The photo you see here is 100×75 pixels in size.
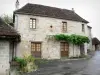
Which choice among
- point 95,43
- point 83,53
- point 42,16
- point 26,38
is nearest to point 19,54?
point 26,38

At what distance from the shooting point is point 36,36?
2708 cm

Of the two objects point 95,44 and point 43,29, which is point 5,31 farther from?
point 95,44

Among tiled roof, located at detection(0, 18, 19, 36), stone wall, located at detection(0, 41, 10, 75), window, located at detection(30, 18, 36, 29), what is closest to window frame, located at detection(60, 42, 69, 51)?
window, located at detection(30, 18, 36, 29)

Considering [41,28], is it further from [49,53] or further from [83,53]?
[83,53]

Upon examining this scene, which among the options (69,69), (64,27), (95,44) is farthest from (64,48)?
(95,44)

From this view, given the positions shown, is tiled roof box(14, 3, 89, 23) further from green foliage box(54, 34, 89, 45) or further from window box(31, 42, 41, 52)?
window box(31, 42, 41, 52)

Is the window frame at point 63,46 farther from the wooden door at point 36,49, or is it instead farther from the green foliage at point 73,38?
the wooden door at point 36,49

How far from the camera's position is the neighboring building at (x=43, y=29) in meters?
26.2

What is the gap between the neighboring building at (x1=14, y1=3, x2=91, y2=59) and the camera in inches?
1032

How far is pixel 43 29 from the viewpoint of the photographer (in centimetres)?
2753

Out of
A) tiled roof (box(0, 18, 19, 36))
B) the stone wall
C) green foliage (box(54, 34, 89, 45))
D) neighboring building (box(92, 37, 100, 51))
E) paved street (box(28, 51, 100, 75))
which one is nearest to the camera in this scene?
tiled roof (box(0, 18, 19, 36))

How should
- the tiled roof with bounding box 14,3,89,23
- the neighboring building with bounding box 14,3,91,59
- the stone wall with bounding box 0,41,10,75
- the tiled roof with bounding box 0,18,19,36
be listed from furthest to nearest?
the tiled roof with bounding box 14,3,89,23 → the neighboring building with bounding box 14,3,91,59 → the stone wall with bounding box 0,41,10,75 → the tiled roof with bounding box 0,18,19,36

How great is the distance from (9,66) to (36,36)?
53.5ft

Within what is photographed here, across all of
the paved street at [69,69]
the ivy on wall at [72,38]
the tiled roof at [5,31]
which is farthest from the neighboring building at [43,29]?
the tiled roof at [5,31]
